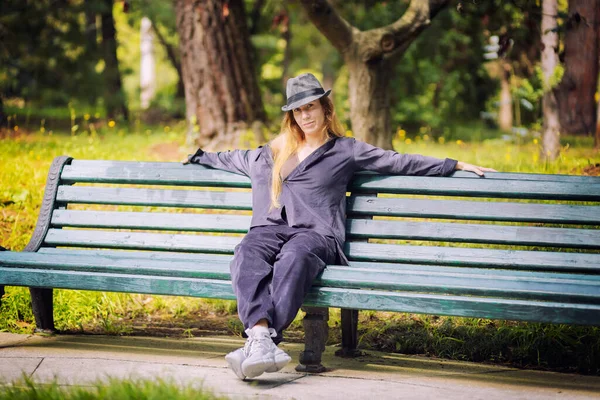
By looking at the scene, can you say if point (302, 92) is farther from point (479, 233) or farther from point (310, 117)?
point (479, 233)

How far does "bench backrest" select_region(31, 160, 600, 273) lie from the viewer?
4129 mm

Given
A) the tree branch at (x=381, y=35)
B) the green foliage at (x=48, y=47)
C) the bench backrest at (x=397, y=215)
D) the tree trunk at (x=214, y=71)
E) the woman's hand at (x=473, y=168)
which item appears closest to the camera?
the bench backrest at (x=397, y=215)

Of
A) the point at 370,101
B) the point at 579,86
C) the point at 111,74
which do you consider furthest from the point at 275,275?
the point at 111,74

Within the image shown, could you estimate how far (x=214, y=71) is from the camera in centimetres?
828

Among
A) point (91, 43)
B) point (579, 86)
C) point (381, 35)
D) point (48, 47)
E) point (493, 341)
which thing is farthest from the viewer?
point (91, 43)

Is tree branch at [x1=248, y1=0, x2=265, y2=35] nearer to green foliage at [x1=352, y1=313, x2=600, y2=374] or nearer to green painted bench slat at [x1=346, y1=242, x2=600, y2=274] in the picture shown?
green foliage at [x1=352, y1=313, x2=600, y2=374]

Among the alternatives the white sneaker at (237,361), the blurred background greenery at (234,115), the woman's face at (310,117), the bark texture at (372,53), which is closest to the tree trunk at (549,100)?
the blurred background greenery at (234,115)

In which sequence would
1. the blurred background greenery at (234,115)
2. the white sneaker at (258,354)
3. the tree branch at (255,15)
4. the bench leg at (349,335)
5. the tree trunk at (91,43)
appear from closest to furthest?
the white sneaker at (258,354) < the bench leg at (349,335) < the blurred background greenery at (234,115) < the tree trunk at (91,43) < the tree branch at (255,15)

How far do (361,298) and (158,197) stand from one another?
1571 millimetres

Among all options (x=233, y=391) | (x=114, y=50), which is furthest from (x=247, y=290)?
(x=114, y=50)

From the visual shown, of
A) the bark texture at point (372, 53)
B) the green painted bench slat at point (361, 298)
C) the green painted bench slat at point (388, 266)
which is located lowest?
the green painted bench slat at point (361, 298)

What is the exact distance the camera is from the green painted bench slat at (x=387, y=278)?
356 centimetres

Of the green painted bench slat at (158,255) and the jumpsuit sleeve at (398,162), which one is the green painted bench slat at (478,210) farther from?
the green painted bench slat at (158,255)

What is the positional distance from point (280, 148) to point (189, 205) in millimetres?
659
